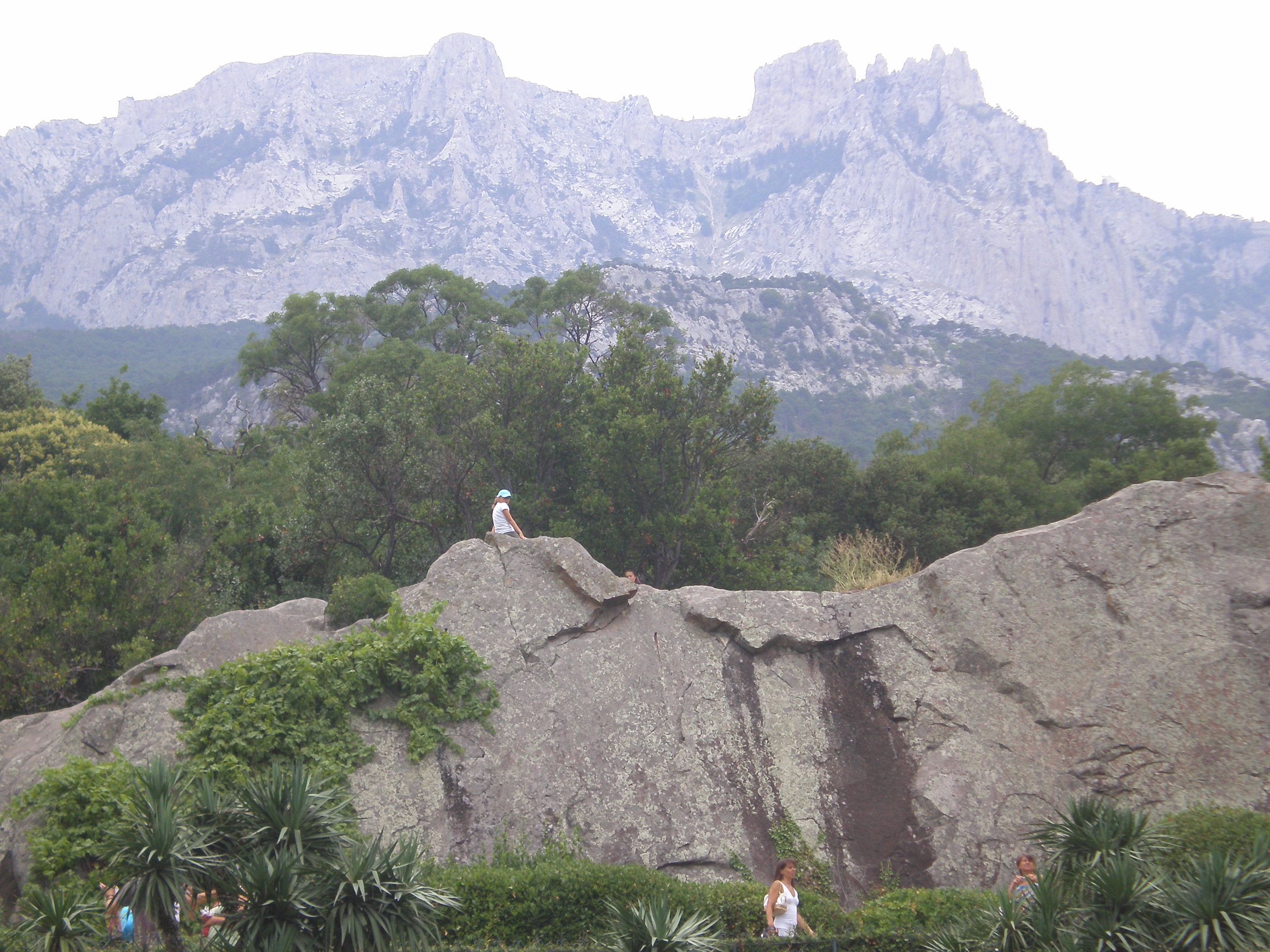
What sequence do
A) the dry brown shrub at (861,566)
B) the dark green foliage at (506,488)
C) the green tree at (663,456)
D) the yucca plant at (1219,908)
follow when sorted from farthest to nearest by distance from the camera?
the green tree at (663,456) < the dark green foliage at (506,488) < the dry brown shrub at (861,566) < the yucca plant at (1219,908)

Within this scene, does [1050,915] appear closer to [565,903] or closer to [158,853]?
[565,903]

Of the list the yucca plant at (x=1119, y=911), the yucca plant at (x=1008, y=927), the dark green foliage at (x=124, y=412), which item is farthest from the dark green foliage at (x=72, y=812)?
the dark green foliage at (x=124, y=412)

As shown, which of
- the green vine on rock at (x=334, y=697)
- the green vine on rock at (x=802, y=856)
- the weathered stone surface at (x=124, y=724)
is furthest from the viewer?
the weathered stone surface at (x=124, y=724)

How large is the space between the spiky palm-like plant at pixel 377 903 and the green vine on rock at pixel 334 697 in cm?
381

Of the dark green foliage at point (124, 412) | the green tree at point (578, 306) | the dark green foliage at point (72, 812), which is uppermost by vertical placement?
the green tree at point (578, 306)

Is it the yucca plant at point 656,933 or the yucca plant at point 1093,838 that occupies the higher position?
the yucca plant at point 1093,838

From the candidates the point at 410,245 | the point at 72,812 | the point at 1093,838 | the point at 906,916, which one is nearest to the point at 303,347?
the point at 72,812

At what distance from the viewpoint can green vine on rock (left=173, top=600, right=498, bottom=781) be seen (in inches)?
448

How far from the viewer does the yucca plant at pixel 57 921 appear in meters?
7.74

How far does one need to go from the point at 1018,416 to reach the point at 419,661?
2830 cm

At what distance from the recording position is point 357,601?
1642 cm

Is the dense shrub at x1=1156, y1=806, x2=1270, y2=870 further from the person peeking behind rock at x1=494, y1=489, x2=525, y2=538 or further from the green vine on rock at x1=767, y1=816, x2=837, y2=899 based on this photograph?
the person peeking behind rock at x1=494, y1=489, x2=525, y2=538

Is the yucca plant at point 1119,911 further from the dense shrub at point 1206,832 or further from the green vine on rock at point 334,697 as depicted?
the green vine on rock at point 334,697

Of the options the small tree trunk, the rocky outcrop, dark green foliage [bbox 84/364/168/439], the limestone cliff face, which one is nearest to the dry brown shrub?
the rocky outcrop
